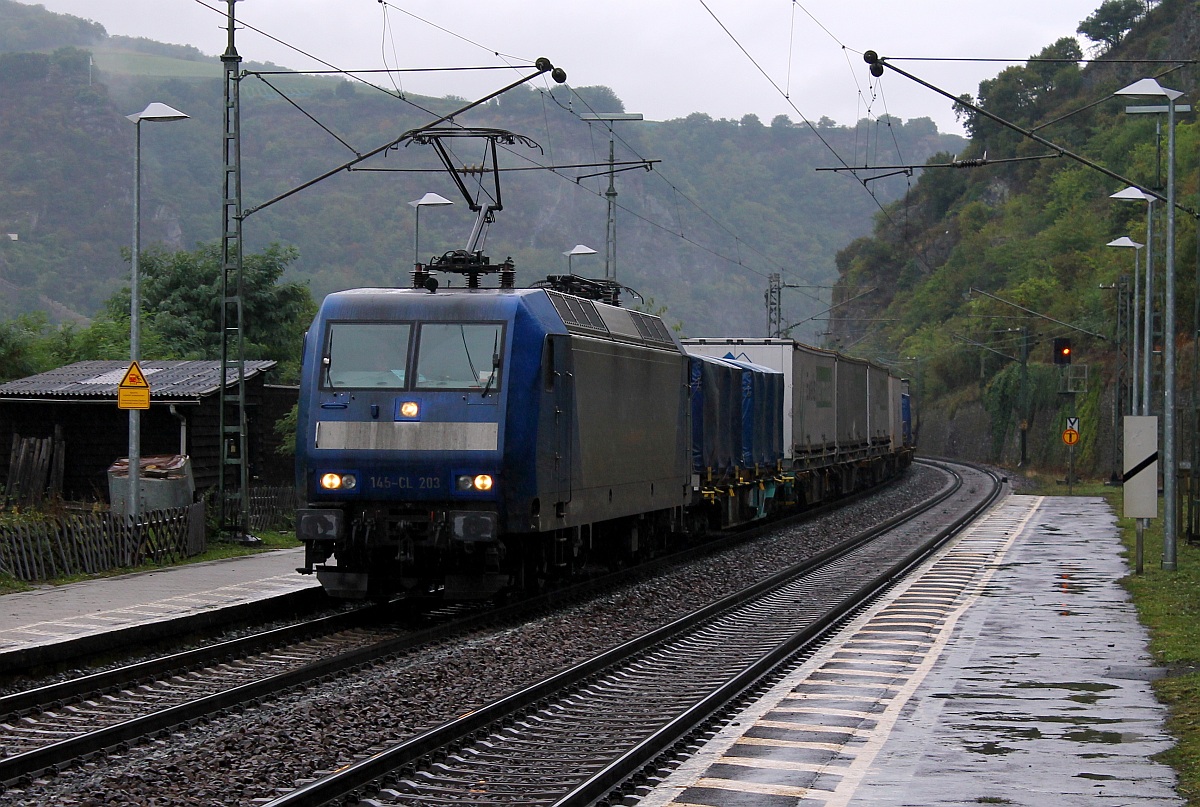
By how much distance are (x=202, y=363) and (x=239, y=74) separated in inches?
341

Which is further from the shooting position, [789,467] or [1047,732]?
[789,467]

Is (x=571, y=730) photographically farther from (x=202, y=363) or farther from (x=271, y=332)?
(x=271, y=332)

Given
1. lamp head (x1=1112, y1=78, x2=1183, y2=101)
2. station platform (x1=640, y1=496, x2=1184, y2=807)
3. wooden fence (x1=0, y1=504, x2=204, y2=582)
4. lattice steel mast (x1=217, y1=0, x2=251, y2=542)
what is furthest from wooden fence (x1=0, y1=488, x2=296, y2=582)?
lamp head (x1=1112, y1=78, x2=1183, y2=101)

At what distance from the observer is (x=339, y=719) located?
10039 mm

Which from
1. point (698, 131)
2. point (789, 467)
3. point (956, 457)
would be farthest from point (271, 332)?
point (698, 131)

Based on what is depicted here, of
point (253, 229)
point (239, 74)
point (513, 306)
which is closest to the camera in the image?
point (513, 306)

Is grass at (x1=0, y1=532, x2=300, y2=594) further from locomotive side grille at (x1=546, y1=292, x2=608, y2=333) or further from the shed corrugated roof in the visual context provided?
locomotive side grille at (x1=546, y1=292, x2=608, y2=333)

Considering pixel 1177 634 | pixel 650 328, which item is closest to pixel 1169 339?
pixel 650 328

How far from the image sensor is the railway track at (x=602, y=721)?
8211mm

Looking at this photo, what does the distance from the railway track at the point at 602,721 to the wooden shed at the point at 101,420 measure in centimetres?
1322

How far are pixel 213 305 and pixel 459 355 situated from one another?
102 ft

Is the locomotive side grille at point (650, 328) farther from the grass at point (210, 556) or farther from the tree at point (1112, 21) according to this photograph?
the tree at point (1112, 21)

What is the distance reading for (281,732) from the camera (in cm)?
957

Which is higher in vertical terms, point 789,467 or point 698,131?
point 698,131
